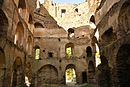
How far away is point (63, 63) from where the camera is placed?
22.1 meters

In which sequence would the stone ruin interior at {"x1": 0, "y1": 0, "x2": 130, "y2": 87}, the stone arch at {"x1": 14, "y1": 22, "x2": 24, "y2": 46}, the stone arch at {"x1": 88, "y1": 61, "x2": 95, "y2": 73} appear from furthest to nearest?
the stone arch at {"x1": 88, "y1": 61, "x2": 95, "y2": 73} → the stone arch at {"x1": 14, "y1": 22, "x2": 24, "y2": 46} → the stone ruin interior at {"x1": 0, "y1": 0, "x2": 130, "y2": 87}

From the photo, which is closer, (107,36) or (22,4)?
(107,36)

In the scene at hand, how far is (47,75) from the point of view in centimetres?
2166

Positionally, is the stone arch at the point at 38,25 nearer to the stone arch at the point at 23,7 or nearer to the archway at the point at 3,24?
the stone arch at the point at 23,7

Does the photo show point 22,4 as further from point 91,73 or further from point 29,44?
point 91,73

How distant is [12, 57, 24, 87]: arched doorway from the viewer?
15031 millimetres

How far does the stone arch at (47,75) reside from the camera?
2133 centimetres

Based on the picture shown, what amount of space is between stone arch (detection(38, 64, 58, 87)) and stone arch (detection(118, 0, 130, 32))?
1269cm

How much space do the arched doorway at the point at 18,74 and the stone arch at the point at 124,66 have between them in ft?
28.1

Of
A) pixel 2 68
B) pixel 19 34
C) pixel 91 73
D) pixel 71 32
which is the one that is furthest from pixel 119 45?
pixel 71 32

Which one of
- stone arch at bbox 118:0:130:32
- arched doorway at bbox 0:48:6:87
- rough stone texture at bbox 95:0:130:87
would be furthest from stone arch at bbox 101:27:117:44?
arched doorway at bbox 0:48:6:87

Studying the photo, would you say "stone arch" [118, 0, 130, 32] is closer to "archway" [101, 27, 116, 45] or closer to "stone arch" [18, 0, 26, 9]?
"archway" [101, 27, 116, 45]

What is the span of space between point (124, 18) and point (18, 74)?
995 centimetres

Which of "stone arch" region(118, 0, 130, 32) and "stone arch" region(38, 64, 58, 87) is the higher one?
"stone arch" region(118, 0, 130, 32)
